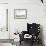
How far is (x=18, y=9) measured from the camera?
3486 mm

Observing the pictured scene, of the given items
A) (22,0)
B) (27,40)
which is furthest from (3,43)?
(22,0)

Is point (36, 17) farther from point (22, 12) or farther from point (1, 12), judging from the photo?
point (1, 12)

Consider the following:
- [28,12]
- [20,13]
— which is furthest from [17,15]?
[28,12]

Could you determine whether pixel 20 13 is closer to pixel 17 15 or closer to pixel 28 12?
pixel 17 15

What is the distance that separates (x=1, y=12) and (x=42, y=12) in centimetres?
126

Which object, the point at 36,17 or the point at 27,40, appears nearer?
the point at 27,40

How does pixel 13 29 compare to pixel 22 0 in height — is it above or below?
below

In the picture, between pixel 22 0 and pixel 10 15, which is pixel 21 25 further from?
pixel 22 0

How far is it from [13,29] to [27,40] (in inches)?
35.2

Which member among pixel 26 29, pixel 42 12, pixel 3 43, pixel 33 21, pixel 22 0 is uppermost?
pixel 22 0

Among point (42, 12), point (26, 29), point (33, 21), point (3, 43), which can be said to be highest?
point (42, 12)

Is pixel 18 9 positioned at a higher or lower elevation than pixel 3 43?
higher

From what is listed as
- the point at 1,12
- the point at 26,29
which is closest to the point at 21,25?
the point at 26,29

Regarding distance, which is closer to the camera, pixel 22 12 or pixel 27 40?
pixel 27 40
